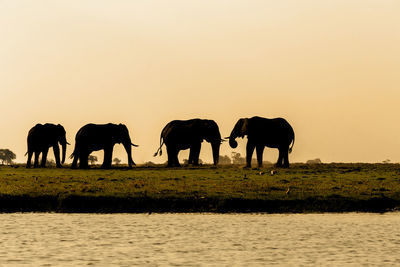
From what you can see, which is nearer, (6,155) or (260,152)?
(260,152)

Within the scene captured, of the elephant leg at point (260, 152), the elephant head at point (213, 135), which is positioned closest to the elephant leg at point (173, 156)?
the elephant head at point (213, 135)

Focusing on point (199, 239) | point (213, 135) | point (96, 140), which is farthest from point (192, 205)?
point (213, 135)

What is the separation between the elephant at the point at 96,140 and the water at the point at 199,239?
67.6 ft

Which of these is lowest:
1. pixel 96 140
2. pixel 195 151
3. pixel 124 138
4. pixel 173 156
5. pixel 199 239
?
pixel 199 239

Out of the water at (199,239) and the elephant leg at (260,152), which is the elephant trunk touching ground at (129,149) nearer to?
the elephant leg at (260,152)

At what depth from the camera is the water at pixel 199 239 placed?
20078 mm

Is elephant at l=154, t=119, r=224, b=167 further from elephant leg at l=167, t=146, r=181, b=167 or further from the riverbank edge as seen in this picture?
the riverbank edge

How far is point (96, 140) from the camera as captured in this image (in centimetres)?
5150

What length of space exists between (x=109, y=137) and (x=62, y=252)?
3056 cm

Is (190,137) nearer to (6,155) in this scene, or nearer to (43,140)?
(43,140)

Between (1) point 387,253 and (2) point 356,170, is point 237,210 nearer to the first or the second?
(1) point 387,253

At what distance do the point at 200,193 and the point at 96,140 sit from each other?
19.2m

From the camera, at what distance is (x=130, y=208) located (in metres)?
31.8

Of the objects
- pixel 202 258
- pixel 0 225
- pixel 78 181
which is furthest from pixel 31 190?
pixel 202 258
